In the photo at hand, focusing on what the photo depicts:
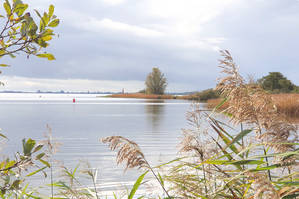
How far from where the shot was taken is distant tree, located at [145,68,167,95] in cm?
7325

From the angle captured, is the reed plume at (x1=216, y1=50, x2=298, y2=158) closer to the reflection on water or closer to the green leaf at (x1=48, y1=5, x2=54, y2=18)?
the green leaf at (x1=48, y1=5, x2=54, y2=18)

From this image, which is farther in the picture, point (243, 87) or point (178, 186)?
point (178, 186)

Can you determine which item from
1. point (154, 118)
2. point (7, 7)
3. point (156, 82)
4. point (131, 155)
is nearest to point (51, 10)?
point (7, 7)

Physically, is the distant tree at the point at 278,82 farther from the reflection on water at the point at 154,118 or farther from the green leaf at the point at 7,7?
the green leaf at the point at 7,7

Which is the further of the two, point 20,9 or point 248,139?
point 248,139

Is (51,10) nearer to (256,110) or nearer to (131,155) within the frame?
(131,155)

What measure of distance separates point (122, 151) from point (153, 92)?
7361 cm

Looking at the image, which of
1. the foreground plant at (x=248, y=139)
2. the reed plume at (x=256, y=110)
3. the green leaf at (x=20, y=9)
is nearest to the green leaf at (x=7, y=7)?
the green leaf at (x=20, y=9)

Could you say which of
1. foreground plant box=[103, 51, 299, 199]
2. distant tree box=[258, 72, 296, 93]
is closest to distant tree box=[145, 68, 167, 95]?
distant tree box=[258, 72, 296, 93]

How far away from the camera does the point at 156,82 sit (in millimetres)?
73250

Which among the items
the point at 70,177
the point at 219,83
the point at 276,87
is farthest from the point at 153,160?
the point at 276,87

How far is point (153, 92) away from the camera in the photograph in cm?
7500

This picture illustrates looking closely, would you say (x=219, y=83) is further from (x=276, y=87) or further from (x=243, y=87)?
(x=276, y=87)

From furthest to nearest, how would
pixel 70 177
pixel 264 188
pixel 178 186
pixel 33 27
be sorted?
pixel 70 177 < pixel 178 186 < pixel 33 27 < pixel 264 188
